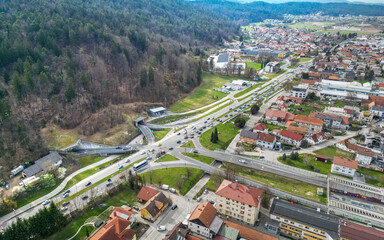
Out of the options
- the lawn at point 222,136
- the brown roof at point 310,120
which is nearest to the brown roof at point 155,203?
the lawn at point 222,136

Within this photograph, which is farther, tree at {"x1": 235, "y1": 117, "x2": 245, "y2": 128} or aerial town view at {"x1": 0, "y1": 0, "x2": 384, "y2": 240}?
tree at {"x1": 235, "y1": 117, "x2": 245, "y2": 128}

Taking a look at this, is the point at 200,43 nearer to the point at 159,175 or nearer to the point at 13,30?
the point at 13,30

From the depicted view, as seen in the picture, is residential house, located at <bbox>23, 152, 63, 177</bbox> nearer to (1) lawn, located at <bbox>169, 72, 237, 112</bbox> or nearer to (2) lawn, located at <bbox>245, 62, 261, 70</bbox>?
(1) lawn, located at <bbox>169, 72, 237, 112</bbox>

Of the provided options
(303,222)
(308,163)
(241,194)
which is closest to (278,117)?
Answer: (308,163)

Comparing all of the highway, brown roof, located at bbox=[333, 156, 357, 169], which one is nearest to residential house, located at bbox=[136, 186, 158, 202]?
the highway

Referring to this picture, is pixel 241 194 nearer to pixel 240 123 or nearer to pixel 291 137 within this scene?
pixel 291 137

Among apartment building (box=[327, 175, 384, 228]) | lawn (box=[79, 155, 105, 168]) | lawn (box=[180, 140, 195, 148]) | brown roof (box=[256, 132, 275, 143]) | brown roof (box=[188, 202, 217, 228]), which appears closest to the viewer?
brown roof (box=[188, 202, 217, 228])

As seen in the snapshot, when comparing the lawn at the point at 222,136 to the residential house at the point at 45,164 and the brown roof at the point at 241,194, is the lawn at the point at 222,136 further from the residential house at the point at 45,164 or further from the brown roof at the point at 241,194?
the residential house at the point at 45,164
